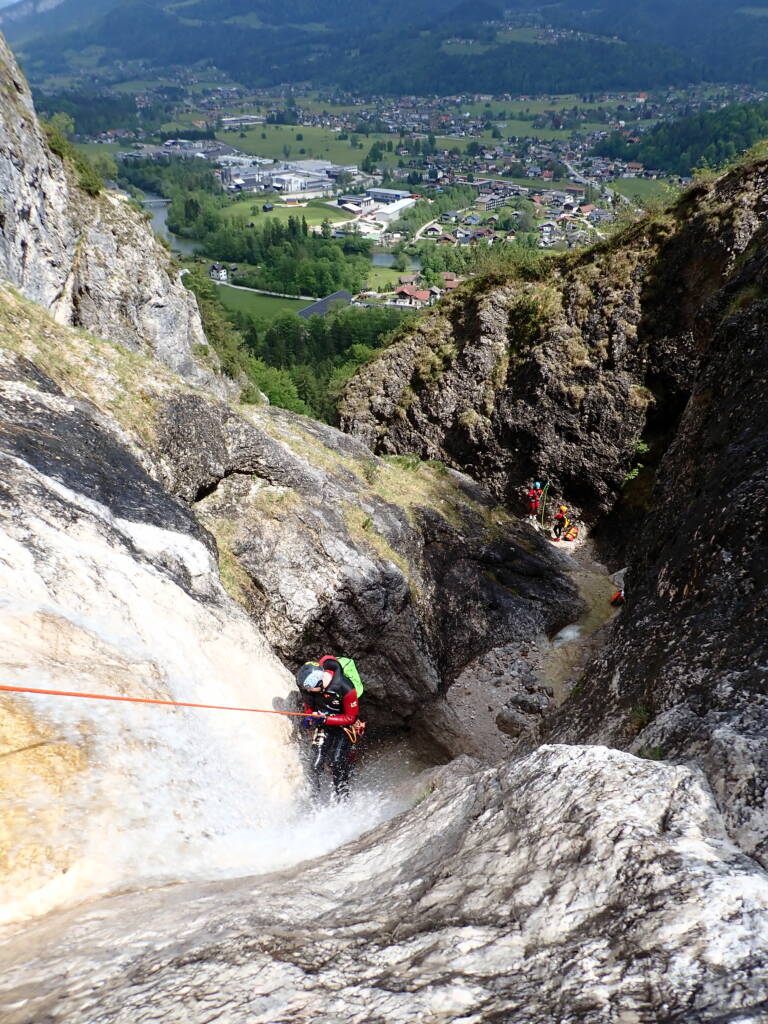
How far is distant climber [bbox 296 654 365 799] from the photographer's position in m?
11.0

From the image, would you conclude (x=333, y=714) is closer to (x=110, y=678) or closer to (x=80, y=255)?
(x=110, y=678)

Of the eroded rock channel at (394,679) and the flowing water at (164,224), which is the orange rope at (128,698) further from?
the flowing water at (164,224)

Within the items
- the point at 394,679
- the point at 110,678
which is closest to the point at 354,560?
the point at 394,679

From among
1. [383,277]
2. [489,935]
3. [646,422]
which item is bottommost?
[489,935]

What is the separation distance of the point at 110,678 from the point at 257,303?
11599cm

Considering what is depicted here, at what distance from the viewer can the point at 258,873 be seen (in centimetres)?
846

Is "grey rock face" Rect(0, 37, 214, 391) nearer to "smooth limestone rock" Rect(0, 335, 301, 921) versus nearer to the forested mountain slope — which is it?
the forested mountain slope

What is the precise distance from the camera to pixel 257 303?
11444 centimetres

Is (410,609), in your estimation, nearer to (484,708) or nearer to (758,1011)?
(484,708)

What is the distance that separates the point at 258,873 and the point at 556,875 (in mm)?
4797

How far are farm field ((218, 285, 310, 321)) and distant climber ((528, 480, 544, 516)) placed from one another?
291 feet

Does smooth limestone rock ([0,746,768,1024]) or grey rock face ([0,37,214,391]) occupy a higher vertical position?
grey rock face ([0,37,214,391])

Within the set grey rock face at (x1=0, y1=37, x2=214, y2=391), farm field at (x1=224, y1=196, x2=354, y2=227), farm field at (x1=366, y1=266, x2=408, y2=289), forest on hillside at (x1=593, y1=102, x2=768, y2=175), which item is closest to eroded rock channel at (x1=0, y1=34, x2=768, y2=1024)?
grey rock face at (x1=0, y1=37, x2=214, y2=391)

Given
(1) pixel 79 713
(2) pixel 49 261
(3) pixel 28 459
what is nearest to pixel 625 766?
(1) pixel 79 713
